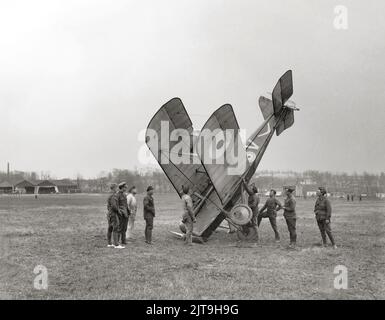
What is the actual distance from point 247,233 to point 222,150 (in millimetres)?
3111

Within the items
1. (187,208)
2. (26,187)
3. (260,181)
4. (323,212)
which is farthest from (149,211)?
(260,181)

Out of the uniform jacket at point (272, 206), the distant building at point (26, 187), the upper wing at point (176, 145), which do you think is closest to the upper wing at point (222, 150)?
the uniform jacket at point (272, 206)

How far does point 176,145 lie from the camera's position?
14281 mm

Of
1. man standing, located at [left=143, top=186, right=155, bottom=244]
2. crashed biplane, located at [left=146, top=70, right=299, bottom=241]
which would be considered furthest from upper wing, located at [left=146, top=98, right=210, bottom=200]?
man standing, located at [left=143, top=186, right=155, bottom=244]

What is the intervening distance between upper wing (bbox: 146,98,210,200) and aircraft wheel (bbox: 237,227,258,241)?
223 cm

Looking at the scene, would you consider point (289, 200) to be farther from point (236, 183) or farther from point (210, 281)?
point (210, 281)

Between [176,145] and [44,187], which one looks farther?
[44,187]

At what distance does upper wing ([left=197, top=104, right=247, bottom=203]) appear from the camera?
1159 cm

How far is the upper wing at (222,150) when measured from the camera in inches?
456

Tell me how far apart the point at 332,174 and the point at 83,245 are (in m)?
183

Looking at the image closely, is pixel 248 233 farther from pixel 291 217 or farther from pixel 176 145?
pixel 176 145

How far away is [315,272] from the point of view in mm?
8820

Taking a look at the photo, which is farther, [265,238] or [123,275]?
[265,238]
